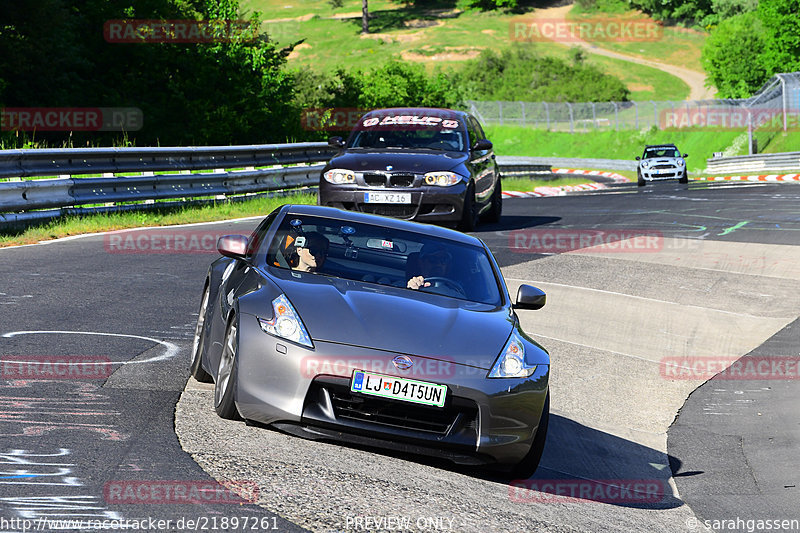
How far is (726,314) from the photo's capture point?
1195 cm

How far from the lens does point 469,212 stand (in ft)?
50.6

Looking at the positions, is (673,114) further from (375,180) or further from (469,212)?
(375,180)

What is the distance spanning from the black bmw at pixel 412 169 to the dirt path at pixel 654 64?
75.7 meters

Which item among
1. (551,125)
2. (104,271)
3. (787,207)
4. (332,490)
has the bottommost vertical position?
(551,125)

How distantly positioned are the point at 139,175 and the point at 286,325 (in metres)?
12.7

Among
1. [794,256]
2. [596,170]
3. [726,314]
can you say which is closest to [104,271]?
[726,314]

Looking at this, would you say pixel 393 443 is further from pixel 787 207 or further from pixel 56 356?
pixel 787 207

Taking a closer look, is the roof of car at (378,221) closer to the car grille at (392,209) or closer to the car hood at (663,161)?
the car grille at (392,209)

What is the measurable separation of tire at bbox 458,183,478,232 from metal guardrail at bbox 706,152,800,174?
1235 inches

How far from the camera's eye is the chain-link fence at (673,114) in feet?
171

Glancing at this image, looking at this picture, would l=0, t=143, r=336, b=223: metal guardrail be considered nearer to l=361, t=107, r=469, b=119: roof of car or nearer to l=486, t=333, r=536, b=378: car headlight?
l=361, t=107, r=469, b=119: roof of car

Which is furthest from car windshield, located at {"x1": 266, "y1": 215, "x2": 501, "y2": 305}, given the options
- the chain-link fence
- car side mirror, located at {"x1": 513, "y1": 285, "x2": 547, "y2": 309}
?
the chain-link fence

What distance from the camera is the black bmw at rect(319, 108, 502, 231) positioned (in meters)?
14.7

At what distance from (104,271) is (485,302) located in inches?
238
